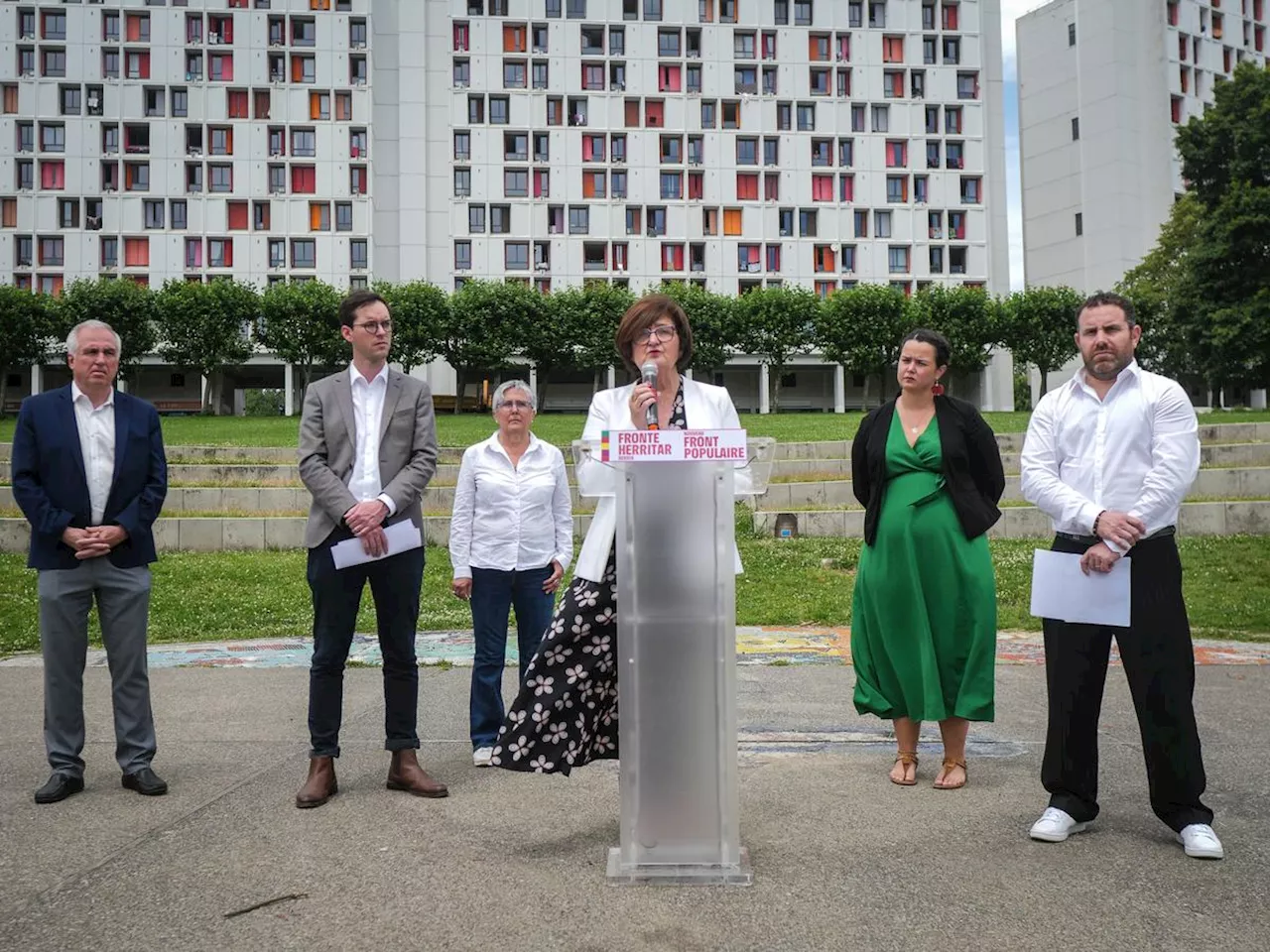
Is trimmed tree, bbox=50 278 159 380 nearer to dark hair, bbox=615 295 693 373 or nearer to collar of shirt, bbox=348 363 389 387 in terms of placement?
collar of shirt, bbox=348 363 389 387

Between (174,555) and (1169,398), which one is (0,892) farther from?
(174,555)

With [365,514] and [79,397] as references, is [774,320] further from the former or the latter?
[365,514]

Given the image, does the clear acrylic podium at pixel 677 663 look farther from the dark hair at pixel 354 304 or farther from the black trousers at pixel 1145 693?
the dark hair at pixel 354 304

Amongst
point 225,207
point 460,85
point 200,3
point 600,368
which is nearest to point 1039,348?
point 600,368

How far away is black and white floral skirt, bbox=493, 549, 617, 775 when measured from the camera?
15.0 feet

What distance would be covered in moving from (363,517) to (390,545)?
203 mm

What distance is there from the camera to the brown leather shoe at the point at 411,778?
5.23 metres

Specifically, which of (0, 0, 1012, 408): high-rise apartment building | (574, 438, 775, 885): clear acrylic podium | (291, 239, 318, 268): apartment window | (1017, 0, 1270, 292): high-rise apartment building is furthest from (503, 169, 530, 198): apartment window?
(574, 438, 775, 885): clear acrylic podium

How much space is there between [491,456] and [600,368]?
49.9m

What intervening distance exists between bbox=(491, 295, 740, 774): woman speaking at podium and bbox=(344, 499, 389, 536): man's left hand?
1.07m

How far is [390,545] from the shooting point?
5.23 m

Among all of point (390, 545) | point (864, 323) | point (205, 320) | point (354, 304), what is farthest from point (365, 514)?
point (864, 323)

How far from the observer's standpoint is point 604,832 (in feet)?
15.3

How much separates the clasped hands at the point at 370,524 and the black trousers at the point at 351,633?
17 cm
